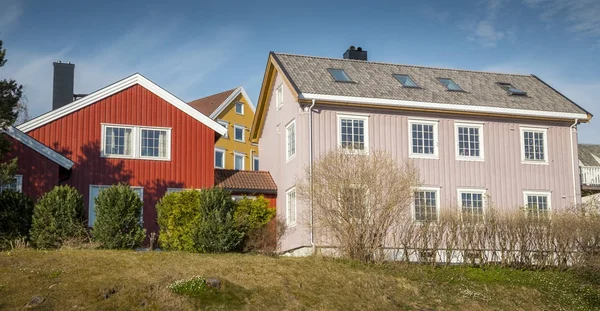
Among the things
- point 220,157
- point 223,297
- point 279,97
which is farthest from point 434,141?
point 220,157

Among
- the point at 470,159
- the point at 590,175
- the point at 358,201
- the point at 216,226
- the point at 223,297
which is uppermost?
the point at 470,159

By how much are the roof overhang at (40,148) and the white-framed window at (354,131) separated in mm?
9346

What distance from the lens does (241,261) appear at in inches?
860

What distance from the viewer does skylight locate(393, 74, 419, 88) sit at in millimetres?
30956

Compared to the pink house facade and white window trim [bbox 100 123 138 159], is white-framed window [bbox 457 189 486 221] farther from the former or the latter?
white window trim [bbox 100 123 138 159]

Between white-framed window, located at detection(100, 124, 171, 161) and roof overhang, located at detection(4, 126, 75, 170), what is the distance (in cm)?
176

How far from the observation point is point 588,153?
144 feet

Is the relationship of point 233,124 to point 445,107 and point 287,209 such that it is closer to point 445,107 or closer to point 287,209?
point 287,209

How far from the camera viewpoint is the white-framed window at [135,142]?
2908cm

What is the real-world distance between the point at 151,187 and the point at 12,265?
30.7 ft

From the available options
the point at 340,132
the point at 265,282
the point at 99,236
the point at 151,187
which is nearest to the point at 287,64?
the point at 340,132

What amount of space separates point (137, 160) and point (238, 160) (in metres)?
30.8

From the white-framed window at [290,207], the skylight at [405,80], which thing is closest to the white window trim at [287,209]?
the white-framed window at [290,207]

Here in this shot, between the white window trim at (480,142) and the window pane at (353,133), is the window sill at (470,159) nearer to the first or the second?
the white window trim at (480,142)
